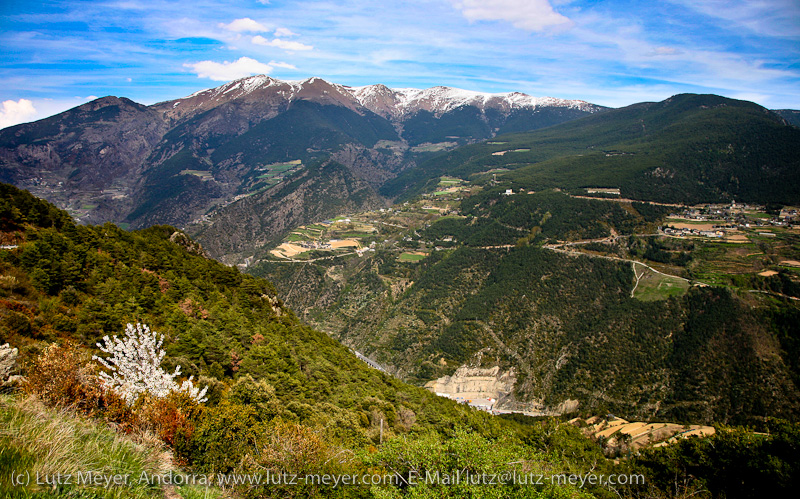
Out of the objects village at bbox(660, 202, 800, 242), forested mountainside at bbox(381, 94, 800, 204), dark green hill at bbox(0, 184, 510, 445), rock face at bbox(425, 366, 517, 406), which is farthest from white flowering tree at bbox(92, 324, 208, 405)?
forested mountainside at bbox(381, 94, 800, 204)

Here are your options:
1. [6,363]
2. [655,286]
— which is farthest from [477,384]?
[6,363]

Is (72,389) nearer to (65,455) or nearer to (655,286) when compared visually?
(65,455)

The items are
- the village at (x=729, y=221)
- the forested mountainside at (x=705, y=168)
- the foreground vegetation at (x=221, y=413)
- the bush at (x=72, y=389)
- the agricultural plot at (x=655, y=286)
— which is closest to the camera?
the foreground vegetation at (x=221, y=413)

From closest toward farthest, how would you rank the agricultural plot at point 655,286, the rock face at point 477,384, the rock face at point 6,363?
the rock face at point 6,363, the rock face at point 477,384, the agricultural plot at point 655,286

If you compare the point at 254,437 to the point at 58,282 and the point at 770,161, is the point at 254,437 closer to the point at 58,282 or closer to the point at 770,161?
the point at 58,282

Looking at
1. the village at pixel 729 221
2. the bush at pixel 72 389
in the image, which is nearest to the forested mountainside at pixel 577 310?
the village at pixel 729 221

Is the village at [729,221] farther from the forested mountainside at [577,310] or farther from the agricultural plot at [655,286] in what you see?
the agricultural plot at [655,286]

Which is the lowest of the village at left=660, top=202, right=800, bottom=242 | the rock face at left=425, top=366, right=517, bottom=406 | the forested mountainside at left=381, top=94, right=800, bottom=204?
the rock face at left=425, top=366, right=517, bottom=406

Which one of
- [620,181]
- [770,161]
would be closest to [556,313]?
[620,181]

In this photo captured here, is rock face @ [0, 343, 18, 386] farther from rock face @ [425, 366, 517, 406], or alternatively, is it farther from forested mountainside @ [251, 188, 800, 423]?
forested mountainside @ [251, 188, 800, 423]
